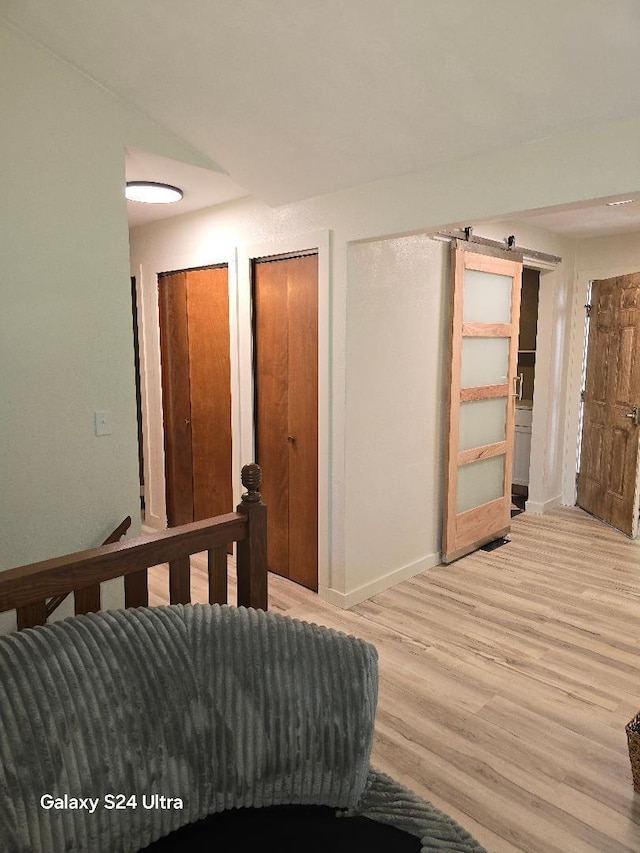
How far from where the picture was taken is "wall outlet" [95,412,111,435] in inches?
104

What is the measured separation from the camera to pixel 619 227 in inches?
179

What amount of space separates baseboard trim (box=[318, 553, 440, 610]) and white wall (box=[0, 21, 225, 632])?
1.28 metres

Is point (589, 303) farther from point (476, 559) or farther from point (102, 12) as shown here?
point (102, 12)

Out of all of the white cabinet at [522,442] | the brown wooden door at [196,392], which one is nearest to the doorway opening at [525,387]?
the white cabinet at [522,442]

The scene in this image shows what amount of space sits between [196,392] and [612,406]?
3.32 m

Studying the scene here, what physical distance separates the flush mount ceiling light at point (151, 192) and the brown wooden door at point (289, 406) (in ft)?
2.08

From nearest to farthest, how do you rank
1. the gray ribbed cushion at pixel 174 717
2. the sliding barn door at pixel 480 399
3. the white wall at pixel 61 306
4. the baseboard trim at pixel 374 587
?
the gray ribbed cushion at pixel 174 717, the white wall at pixel 61 306, the baseboard trim at pixel 374 587, the sliding barn door at pixel 480 399

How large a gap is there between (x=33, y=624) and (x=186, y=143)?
235 cm

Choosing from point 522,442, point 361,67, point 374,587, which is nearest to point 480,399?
point 374,587

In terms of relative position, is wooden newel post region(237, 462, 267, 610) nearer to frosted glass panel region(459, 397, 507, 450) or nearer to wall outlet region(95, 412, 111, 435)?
wall outlet region(95, 412, 111, 435)

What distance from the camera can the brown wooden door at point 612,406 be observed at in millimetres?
4422

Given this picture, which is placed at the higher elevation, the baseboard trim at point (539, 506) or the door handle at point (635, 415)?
the door handle at point (635, 415)

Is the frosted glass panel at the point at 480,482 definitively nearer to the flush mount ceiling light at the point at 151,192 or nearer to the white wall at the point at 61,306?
the white wall at the point at 61,306

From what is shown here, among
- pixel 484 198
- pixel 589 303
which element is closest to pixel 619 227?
pixel 589 303
